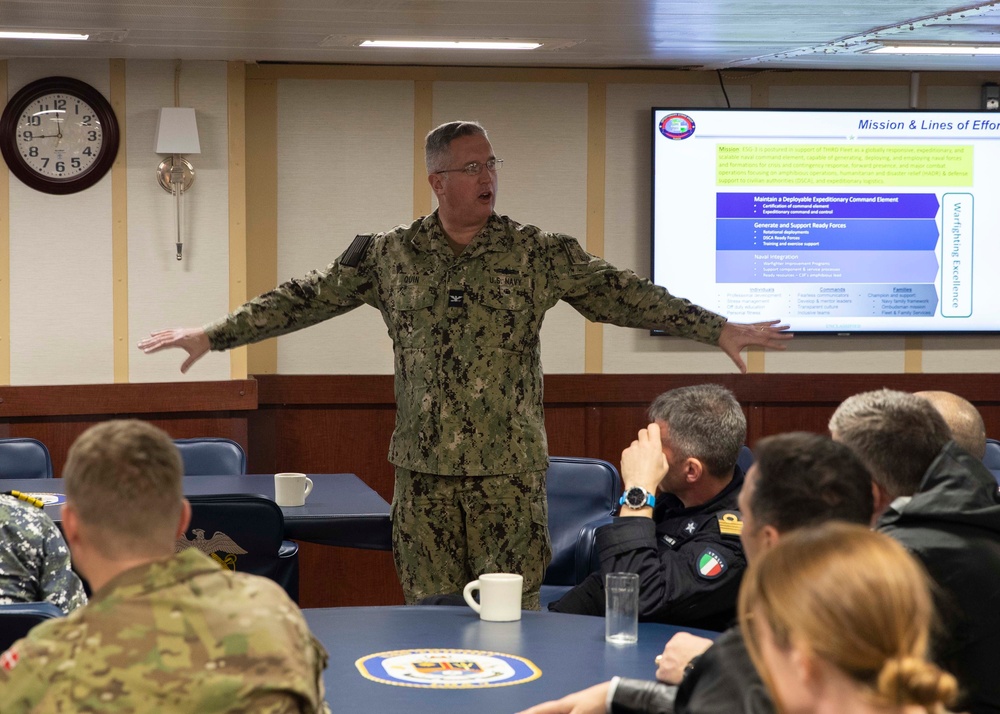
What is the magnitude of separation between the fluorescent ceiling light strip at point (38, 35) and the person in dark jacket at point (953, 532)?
3967 mm

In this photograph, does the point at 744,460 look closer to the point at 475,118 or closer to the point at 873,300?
the point at 873,300

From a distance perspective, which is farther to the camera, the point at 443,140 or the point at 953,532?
the point at 443,140

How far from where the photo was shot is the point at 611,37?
5.13 meters

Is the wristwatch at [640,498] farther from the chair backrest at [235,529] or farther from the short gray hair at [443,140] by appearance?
the short gray hair at [443,140]

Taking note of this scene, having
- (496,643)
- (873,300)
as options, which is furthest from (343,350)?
(496,643)

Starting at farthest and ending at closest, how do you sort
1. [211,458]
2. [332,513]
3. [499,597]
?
[211,458] → [332,513] → [499,597]

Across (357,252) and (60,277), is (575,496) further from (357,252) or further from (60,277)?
(60,277)

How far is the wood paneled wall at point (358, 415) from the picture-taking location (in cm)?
566

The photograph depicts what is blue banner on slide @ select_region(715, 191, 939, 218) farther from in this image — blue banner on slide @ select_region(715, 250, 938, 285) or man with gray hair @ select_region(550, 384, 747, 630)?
man with gray hair @ select_region(550, 384, 747, 630)

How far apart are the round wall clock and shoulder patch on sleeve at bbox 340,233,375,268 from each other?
248 cm

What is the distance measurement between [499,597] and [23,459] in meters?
3.09

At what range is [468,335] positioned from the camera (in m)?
3.45

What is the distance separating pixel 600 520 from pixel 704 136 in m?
2.46

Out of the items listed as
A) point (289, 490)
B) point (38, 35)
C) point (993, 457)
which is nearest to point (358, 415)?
point (289, 490)
